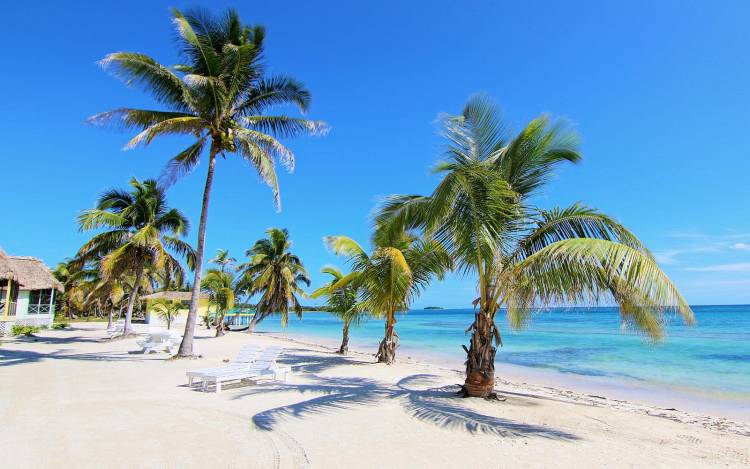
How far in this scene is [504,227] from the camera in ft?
23.5

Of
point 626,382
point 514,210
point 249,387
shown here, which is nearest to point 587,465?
point 514,210

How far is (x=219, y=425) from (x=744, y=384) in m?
14.7

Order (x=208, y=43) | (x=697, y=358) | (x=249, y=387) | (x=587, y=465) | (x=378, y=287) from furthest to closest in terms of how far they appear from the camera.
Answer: (x=697, y=358), (x=208, y=43), (x=378, y=287), (x=249, y=387), (x=587, y=465)

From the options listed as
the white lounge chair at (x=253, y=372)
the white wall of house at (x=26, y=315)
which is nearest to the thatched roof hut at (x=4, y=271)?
the white wall of house at (x=26, y=315)

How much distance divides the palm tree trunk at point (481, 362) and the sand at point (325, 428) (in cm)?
36

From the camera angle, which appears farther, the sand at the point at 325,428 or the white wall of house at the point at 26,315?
the white wall of house at the point at 26,315

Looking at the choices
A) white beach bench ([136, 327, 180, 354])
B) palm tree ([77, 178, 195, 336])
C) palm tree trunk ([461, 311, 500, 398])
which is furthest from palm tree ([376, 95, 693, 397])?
palm tree ([77, 178, 195, 336])

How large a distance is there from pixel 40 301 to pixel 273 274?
13983mm

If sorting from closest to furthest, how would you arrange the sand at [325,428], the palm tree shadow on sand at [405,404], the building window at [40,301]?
the sand at [325,428], the palm tree shadow on sand at [405,404], the building window at [40,301]

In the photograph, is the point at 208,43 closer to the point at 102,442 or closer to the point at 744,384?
the point at 102,442

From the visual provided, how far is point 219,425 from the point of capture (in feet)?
→ 16.5

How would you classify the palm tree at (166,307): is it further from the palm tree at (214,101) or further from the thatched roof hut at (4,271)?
the palm tree at (214,101)

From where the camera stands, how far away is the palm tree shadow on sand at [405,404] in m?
5.16

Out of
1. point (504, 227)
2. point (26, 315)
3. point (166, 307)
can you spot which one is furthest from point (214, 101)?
point (26, 315)
